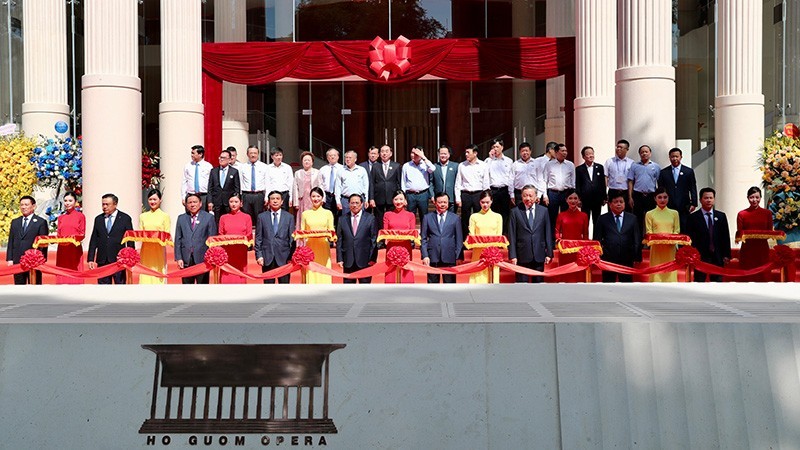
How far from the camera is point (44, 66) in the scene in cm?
2105

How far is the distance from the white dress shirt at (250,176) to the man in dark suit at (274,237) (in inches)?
108

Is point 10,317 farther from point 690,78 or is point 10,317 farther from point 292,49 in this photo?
point 690,78

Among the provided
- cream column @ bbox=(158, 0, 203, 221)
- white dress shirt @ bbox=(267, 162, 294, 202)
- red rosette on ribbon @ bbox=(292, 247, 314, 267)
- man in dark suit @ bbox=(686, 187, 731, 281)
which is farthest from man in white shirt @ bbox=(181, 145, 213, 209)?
man in dark suit @ bbox=(686, 187, 731, 281)

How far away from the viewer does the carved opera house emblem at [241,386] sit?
17.0 feet

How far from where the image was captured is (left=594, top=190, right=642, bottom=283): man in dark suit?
11.8 meters

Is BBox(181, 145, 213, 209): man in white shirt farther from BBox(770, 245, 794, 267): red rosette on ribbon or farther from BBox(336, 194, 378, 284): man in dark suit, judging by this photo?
BBox(770, 245, 794, 267): red rosette on ribbon

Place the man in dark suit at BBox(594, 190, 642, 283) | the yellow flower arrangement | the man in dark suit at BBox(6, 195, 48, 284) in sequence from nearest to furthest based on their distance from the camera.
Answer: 1. the man in dark suit at BBox(594, 190, 642, 283)
2. the man in dark suit at BBox(6, 195, 48, 284)
3. the yellow flower arrangement

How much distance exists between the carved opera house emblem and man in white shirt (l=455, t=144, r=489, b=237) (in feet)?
30.7

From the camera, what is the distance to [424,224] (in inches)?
480

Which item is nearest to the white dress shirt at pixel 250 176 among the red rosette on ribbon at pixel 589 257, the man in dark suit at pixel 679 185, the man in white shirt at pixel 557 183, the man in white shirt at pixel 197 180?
the man in white shirt at pixel 197 180

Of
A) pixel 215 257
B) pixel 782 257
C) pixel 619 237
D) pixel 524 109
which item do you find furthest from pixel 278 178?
pixel 524 109

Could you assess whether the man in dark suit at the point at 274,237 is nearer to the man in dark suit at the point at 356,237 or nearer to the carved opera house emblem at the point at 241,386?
the man in dark suit at the point at 356,237

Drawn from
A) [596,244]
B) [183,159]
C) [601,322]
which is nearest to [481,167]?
[596,244]

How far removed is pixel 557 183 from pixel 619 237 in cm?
239
